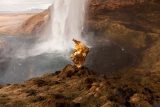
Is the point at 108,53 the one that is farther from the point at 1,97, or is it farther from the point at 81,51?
the point at 1,97

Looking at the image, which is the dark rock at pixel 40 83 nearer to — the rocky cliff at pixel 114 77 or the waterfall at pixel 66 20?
the rocky cliff at pixel 114 77

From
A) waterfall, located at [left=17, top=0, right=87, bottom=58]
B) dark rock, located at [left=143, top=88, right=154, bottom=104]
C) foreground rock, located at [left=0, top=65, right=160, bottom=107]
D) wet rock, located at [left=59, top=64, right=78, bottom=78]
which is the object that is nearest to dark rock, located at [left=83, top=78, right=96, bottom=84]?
foreground rock, located at [left=0, top=65, right=160, bottom=107]

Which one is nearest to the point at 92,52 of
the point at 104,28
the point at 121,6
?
the point at 104,28

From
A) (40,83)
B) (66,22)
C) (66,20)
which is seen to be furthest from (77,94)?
(66,20)

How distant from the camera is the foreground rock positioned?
20891 millimetres

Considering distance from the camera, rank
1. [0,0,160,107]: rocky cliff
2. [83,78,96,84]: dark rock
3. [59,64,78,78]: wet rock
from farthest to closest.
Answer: [59,64,78,78]: wet rock
[83,78,96,84]: dark rock
[0,0,160,107]: rocky cliff

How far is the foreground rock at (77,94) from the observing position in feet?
68.5

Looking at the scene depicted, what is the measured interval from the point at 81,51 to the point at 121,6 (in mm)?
44522

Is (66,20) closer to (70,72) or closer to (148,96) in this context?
(70,72)

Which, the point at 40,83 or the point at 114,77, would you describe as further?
the point at 114,77

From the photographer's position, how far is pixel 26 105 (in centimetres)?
2038

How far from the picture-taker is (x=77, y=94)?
23969 millimetres

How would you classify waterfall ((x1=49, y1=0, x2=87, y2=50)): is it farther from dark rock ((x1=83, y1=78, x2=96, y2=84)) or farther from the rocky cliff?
dark rock ((x1=83, y1=78, x2=96, y2=84))

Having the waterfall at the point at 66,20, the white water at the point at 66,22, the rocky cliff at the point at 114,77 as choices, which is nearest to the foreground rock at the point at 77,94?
the rocky cliff at the point at 114,77
